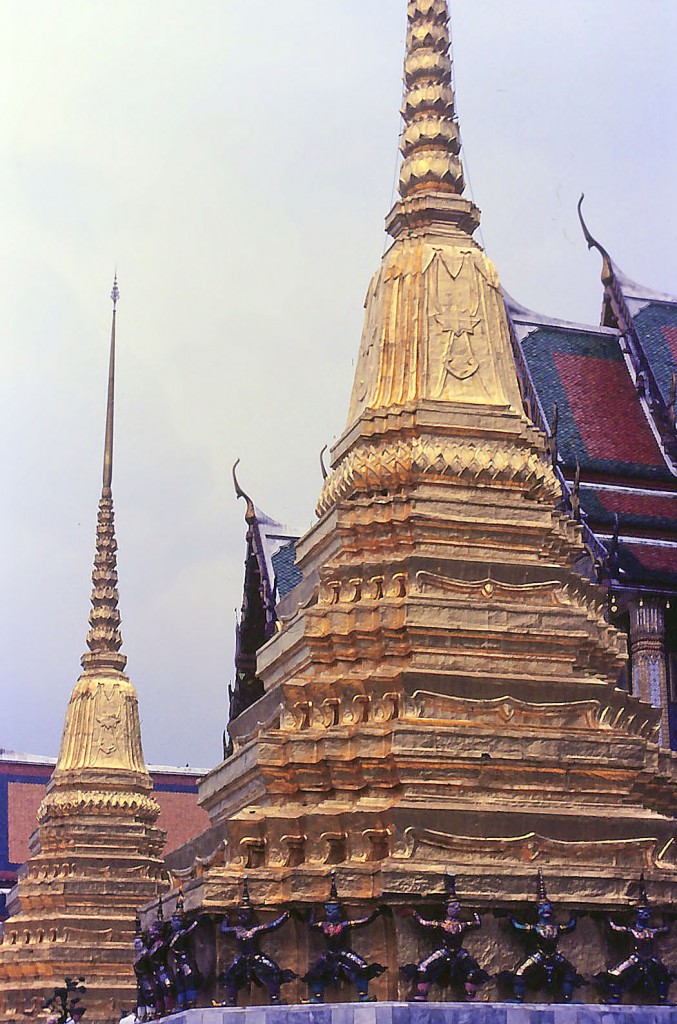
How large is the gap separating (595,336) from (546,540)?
10.5m

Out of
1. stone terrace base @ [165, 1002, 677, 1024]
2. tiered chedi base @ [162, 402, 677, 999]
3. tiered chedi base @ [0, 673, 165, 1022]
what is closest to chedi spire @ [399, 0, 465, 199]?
tiered chedi base @ [162, 402, 677, 999]

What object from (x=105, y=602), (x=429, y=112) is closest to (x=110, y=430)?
(x=105, y=602)

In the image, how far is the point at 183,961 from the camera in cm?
1581

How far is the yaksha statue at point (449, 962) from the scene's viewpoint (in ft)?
47.6

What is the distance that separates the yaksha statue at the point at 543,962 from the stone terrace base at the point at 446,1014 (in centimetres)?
25

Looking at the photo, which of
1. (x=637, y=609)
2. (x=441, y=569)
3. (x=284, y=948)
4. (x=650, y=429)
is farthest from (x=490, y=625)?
(x=650, y=429)

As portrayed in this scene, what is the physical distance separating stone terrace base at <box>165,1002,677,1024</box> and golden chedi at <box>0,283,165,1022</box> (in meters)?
12.6

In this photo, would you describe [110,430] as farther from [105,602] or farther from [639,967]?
[639,967]

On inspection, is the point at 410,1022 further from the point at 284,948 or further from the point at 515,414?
the point at 515,414

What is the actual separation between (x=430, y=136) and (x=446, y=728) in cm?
654

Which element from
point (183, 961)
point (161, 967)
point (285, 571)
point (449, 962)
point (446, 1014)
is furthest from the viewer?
point (285, 571)

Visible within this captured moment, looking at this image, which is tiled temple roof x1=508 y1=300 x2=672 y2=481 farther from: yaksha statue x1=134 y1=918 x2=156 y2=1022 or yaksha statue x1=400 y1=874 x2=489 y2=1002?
yaksha statue x1=400 y1=874 x2=489 y2=1002

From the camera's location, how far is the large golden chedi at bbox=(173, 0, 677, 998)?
15.2 metres

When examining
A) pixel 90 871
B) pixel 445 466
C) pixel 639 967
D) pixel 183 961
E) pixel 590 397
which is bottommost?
pixel 639 967
